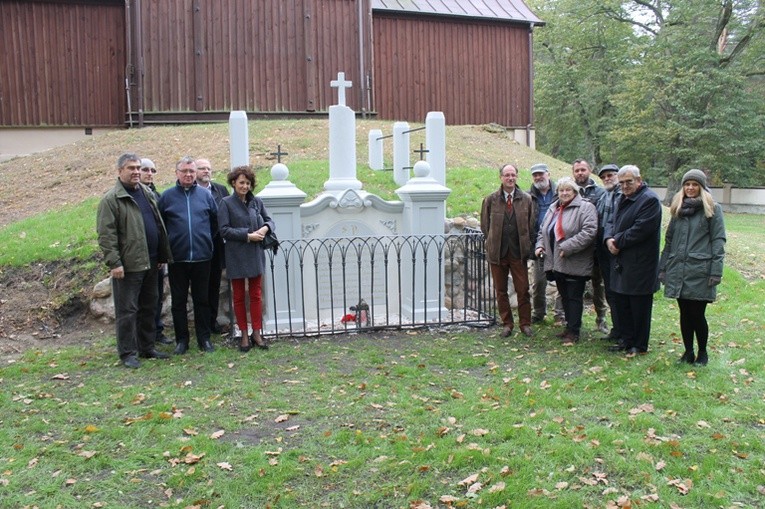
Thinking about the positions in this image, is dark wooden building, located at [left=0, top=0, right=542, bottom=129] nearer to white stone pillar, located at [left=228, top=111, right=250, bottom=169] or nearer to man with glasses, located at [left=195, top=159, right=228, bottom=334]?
white stone pillar, located at [left=228, top=111, right=250, bottom=169]

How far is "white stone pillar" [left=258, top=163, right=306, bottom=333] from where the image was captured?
7.13 metres

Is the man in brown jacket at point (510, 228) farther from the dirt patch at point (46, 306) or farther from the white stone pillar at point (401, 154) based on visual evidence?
the dirt patch at point (46, 306)

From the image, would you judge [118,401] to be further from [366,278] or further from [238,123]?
[238,123]

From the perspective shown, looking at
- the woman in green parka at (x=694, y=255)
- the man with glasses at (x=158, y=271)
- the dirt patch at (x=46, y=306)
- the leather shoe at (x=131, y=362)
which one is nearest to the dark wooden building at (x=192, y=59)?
the dirt patch at (x=46, y=306)

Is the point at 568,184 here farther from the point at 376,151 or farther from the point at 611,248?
the point at 376,151

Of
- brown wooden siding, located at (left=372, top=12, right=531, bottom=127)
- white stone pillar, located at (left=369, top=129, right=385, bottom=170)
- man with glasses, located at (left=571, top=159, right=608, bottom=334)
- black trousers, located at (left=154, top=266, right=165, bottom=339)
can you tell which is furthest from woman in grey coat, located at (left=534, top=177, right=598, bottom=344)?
brown wooden siding, located at (left=372, top=12, right=531, bottom=127)

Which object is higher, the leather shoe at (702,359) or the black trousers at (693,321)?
the black trousers at (693,321)

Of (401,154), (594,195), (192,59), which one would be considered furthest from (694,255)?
(192,59)

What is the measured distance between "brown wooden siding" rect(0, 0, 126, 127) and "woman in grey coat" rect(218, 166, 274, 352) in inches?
478

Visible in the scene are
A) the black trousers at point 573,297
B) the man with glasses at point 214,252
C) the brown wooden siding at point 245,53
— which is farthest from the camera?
the brown wooden siding at point 245,53

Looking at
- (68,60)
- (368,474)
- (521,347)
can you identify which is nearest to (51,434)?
(368,474)

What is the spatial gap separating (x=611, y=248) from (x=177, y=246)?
3895 mm

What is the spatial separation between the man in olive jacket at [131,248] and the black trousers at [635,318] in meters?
4.15

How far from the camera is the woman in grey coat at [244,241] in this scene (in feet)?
20.7
